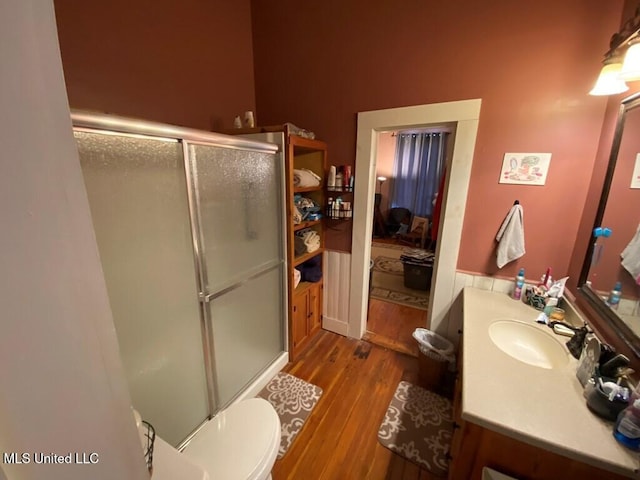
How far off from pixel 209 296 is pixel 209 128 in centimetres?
132

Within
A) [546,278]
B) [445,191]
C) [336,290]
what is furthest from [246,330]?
[546,278]

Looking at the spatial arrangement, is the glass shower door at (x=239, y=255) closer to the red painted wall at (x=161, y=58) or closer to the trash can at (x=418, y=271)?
the red painted wall at (x=161, y=58)

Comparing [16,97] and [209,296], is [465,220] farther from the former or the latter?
[16,97]

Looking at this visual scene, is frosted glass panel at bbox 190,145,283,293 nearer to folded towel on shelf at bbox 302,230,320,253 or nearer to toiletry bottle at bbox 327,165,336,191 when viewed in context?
folded towel on shelf at bbox 302,230,320,253

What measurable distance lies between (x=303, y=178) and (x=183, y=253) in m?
1.02

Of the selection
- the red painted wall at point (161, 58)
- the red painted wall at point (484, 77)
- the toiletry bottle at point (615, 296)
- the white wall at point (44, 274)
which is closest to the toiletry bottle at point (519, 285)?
the red painted wall at point (484, 77)

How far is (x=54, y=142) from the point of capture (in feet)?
0.97

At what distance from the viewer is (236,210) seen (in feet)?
4.87

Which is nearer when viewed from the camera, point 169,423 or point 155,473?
point 155,473

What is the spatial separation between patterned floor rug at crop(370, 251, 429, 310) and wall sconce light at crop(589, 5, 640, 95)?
2.31 metres

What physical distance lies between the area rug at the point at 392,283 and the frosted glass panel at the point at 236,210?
192cm

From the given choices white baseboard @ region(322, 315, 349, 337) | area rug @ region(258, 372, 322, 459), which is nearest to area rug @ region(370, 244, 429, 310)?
white baseboard @ region(322, 315, 349, 337)

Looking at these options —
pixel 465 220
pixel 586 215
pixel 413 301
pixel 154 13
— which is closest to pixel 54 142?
pixel 154 13

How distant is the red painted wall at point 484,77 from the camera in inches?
54.2
